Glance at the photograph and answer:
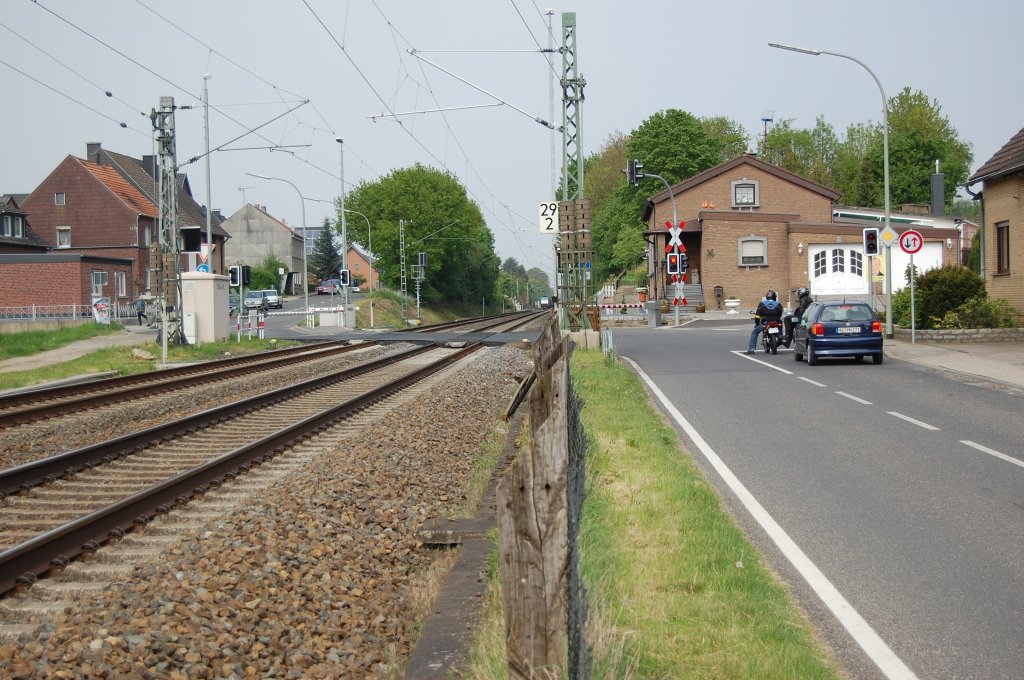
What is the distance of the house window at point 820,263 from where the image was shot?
187 feet

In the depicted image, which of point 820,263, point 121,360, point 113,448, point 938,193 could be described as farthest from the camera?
point 938,193

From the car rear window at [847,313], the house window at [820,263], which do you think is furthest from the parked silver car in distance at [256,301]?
the car rear window at [847,313]

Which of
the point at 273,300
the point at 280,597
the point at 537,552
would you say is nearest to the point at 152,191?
the point at 273,300

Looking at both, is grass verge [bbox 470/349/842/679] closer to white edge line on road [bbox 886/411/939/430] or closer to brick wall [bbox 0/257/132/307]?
white edge line on road [bbox 886/411/939/430]

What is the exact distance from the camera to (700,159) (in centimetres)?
8331

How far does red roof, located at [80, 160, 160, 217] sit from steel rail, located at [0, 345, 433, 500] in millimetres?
59617

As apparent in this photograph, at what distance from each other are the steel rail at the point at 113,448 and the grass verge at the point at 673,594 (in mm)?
4935

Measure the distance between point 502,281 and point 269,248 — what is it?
38.7m

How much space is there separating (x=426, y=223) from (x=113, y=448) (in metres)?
86.5

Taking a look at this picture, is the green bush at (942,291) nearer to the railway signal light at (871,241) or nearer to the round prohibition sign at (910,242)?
the railway signal light at (871,241)

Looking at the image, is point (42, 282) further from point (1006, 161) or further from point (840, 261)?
point (1006, 161)

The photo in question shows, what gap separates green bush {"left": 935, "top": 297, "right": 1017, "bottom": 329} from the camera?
27516mm

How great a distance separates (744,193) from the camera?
63.9 m

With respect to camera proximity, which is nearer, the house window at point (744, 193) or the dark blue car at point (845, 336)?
the dark blue car at point (845, 336)
